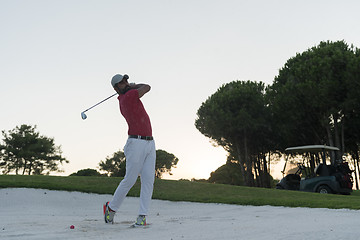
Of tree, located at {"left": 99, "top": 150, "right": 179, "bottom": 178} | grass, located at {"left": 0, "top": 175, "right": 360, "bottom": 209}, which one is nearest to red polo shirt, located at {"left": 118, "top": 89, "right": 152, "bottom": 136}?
grass, located at {"left": 0, "top": 175, "right": 360, "bottom": 209}

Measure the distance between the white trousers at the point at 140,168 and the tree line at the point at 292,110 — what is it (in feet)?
69.0

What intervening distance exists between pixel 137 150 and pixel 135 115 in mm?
499

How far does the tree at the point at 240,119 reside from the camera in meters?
31.5

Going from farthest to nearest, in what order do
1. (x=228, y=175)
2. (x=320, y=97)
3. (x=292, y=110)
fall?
1. (x=228, y=175)
2. (x=292, y=110)
3. (x=320, y=97)

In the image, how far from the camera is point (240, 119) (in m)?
31.2

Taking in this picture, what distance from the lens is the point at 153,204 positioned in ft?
37.4

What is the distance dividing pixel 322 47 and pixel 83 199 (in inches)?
831

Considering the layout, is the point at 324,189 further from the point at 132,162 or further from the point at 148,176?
the point at 132,162

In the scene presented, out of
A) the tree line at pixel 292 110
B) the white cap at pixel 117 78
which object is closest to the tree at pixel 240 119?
the tree line at pixel 292 110

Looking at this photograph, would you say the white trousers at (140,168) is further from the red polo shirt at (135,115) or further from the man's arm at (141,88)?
the man's arm at (141,88)

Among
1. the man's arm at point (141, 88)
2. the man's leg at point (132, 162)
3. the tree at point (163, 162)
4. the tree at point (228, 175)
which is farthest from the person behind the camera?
the tree at point (163, 162)

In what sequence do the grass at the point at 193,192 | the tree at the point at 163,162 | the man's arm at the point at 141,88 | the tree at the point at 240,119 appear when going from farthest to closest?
the tree at the point at 163,162 < the tree at the point at 240,119 < the grass at the point at 193,192 < the man's arm at the point at 141,88

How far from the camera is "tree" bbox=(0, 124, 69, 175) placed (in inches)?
1634

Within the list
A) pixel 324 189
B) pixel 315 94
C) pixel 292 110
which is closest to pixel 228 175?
pixel 292 110
